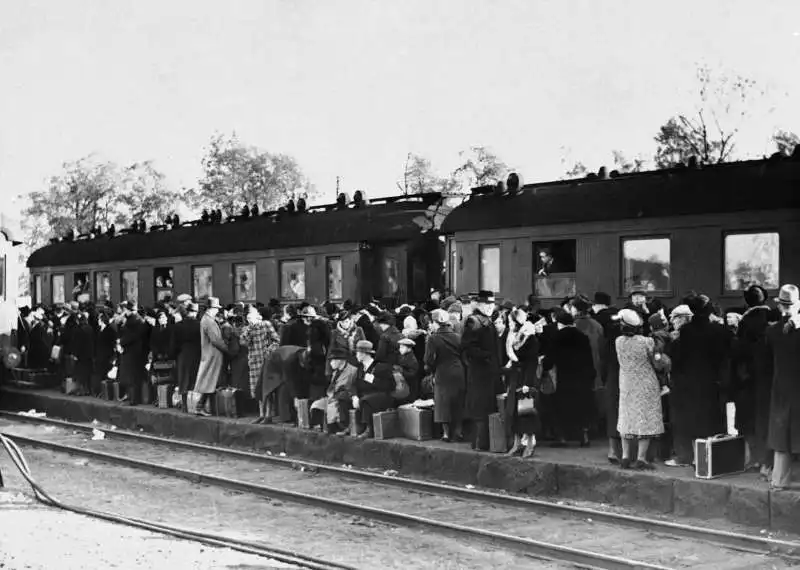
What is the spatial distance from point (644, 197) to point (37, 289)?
876 inches

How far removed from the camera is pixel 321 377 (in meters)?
15.0

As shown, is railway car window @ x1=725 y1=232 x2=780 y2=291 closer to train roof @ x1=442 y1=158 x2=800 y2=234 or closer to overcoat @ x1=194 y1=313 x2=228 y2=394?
train roof @ x1=442 y1=158 x2=800 y2=234

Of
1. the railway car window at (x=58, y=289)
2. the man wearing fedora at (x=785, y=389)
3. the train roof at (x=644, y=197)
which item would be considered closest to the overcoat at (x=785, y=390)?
the man wearing fedora at (x=785, y=389)

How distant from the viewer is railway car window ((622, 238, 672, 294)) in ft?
51.4

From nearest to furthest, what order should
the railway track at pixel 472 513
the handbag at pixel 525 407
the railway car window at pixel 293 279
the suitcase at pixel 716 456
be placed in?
the railway track at pixel 472 513, the suitcase at pixel 716 456, the handbag at pixel 525 407, the railway car window at pixel 293 279

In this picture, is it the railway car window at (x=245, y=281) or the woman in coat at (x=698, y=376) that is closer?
the woman in coat at (x=698, y=376)

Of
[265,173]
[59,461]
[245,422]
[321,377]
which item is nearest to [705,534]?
[321,377]

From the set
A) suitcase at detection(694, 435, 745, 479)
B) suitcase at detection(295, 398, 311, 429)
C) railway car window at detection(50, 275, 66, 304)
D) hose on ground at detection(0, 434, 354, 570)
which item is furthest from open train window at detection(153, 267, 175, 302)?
suitcase at detection(694, 435, 745, 479)

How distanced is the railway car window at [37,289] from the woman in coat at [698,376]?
25.6m

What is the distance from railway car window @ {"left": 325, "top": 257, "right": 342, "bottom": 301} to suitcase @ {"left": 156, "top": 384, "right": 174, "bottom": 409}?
3822 mm

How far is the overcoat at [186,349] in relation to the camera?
57.8 ft

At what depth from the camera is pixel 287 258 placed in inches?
884

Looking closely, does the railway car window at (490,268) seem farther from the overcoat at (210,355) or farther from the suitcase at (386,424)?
the suitcase at (386,424)

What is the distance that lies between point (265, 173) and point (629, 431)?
43.0 meters
